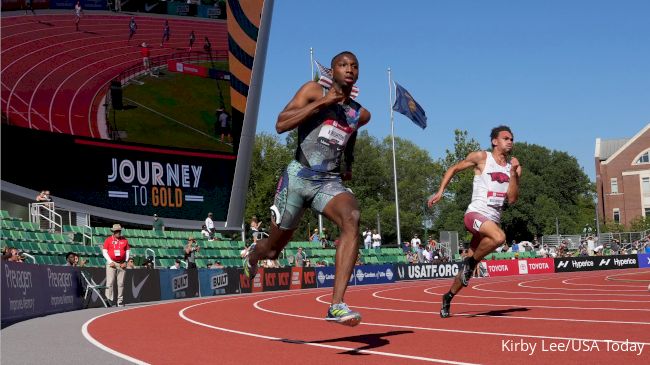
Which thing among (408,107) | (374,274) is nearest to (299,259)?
(374,274)

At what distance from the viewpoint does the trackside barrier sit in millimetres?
46406

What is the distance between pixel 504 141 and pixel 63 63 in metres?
18.8

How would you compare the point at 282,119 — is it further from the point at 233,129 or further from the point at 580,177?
the point at 580,177

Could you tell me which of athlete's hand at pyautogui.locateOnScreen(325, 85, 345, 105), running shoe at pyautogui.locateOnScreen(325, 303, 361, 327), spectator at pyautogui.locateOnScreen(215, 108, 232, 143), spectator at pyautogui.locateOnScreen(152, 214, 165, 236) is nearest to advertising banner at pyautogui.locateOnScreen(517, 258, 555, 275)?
spectator at pyautogui.locateOnScreen(215, 108, 232, 143)

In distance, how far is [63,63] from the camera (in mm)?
27172

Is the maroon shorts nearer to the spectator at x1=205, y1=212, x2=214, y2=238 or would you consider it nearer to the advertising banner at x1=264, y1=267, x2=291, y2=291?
the advertising banner at x1=264, y1=267, x2=291, y2=291

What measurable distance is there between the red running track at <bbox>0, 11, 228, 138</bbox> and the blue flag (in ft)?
61.1

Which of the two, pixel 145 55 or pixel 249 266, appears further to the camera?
pixel 145 55

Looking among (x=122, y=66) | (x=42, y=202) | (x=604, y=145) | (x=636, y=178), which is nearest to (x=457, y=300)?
(x=42, y=202)

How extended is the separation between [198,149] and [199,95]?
2.00 metres

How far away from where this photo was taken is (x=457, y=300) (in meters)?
Result: 16.5

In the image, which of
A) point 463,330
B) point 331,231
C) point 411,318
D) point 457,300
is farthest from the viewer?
point 331,231

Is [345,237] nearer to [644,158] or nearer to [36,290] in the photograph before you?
[36,290]

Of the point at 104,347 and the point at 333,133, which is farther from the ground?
the point at 333,133
